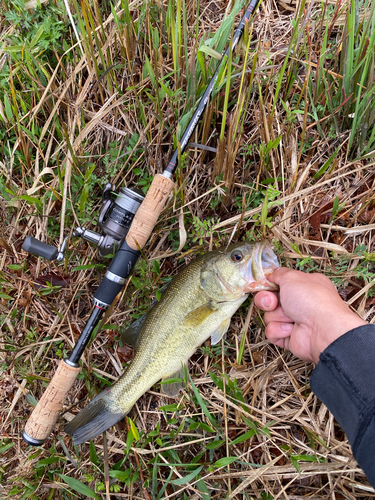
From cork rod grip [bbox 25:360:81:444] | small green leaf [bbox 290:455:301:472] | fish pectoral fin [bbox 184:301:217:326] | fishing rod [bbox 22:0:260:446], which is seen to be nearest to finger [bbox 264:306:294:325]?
fish pectoral fin [bbox 184:301:217:326]

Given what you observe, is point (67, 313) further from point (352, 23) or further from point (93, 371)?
point (352, 23)

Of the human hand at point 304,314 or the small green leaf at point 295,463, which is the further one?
the small green leaf at point 295,463

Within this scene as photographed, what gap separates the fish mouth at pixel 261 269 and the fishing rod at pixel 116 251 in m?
0.88

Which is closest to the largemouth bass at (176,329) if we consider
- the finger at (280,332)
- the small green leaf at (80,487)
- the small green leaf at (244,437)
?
the finger at (280,332)

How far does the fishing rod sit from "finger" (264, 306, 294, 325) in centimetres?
122

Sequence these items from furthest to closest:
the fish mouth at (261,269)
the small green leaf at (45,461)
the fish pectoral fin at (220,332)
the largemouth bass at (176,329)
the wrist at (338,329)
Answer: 1. the small green leaf at (45,461)
2. the fish pectoral fin at (220,332)
3. the largemouth bass at (176,329)
4. the fish mouth at (261,269)
5. the wrist at (338,329)

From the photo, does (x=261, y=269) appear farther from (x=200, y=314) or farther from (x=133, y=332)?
(x=133, y=332)

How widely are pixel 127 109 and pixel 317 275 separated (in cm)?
233

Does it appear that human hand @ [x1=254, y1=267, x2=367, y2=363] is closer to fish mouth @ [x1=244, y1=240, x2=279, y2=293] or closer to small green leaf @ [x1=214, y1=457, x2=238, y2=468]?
fish mouth @ [x1=244, y1=240, x2=279, y2=293]

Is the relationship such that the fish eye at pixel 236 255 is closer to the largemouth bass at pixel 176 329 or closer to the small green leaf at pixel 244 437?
the largemouth bass at pixel 176 329

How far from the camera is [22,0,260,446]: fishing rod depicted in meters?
2.70

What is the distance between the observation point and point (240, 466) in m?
2.86

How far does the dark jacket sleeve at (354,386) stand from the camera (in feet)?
6.31

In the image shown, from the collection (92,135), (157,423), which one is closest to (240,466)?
(157,423)
